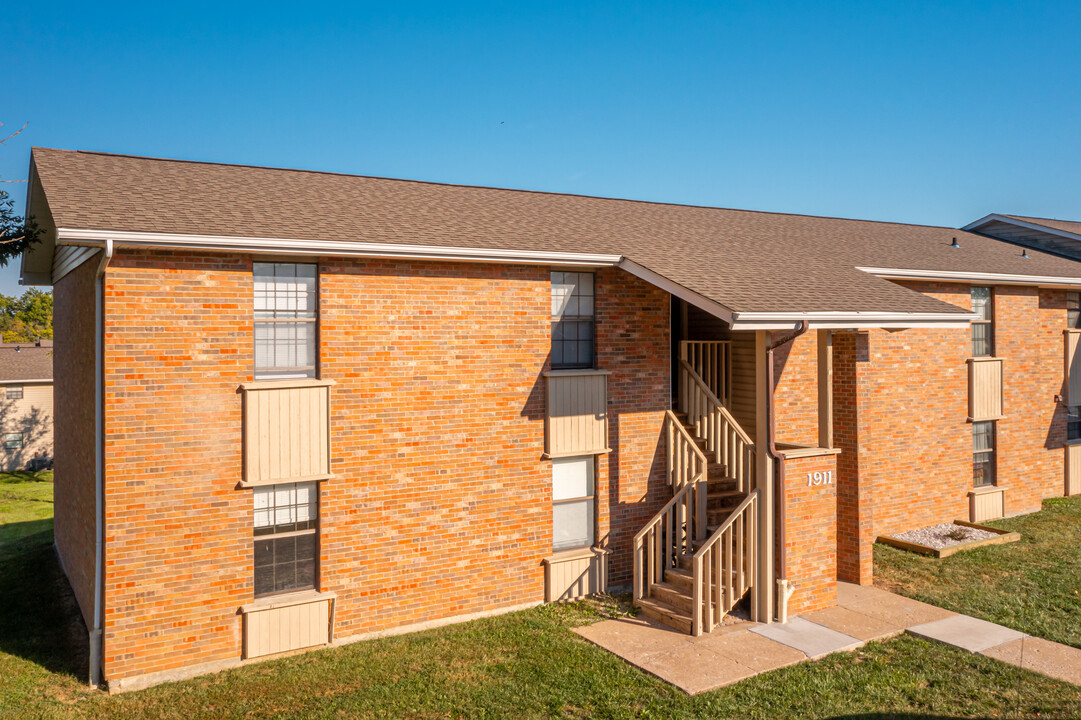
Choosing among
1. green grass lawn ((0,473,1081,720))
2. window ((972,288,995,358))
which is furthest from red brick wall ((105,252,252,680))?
window ((972,288,995,358))

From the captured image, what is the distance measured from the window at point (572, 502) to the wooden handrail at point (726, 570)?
1.79m

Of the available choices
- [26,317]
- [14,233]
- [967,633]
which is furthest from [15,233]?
[26,317]

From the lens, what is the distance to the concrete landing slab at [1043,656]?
7.90 m

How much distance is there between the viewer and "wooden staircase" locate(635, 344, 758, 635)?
9.37m

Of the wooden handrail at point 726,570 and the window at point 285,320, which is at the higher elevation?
the window at point 285,320

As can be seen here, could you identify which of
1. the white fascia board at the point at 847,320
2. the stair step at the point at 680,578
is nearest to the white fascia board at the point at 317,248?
the white fascia board at the point at 847,320

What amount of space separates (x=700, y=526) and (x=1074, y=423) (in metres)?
11.7

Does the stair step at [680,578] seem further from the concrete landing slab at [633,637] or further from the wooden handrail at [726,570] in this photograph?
the concrete landing slab at [633,637]

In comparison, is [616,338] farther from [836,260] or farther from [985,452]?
[985,452]

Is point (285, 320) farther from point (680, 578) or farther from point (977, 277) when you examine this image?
point (977, 277)

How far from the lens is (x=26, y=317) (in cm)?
5038

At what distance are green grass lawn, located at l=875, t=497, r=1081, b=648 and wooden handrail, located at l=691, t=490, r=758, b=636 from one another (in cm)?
275

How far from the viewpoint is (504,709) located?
7281 millimetres

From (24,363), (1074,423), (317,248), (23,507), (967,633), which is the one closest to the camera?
(317,248)
